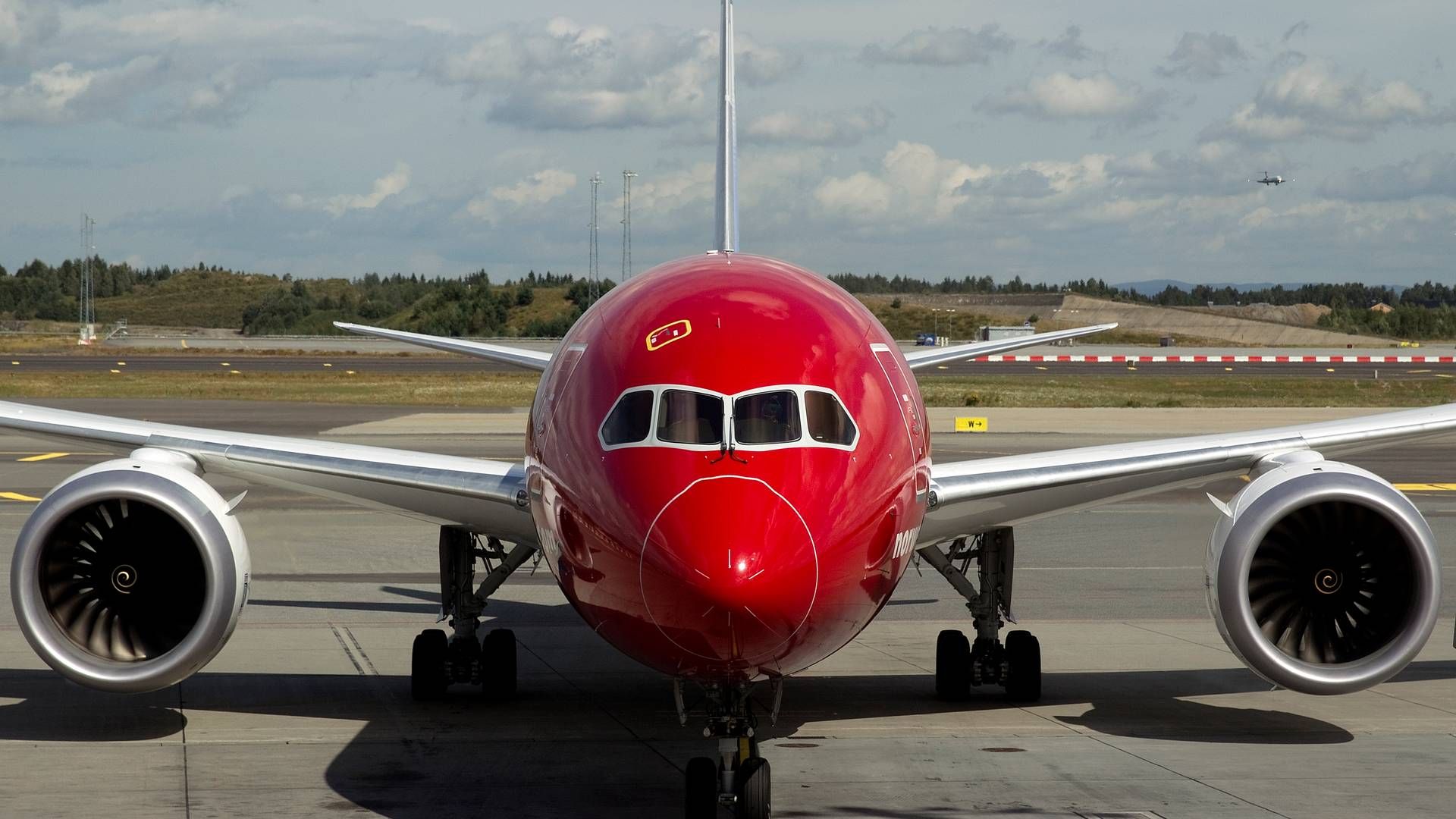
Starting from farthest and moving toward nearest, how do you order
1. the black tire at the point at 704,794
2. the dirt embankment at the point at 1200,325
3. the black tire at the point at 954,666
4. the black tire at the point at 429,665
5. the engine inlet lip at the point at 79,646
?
the dirt embankment at the point at 1200,325 < the black tire at the point at 954,666 < the black tire at the point at 429,665 < the engine inlet lip at the point at 79,646 < the black tire at the point at 704,794

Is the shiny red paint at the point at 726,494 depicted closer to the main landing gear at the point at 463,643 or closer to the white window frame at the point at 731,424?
the white window frame at the point at 731,424

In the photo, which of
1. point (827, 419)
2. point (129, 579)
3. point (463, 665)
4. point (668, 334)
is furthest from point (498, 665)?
point (827, 419)

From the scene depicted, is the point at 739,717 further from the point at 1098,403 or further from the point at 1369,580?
the point at 1098,403

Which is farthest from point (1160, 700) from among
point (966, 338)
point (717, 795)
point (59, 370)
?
point (966, 338)

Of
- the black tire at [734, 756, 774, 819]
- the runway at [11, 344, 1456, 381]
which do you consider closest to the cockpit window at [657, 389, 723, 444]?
the black tire at [734, 756, 774, 819]

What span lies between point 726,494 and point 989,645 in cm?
608

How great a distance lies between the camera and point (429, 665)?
1230 cm

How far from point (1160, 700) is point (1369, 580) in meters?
2.53

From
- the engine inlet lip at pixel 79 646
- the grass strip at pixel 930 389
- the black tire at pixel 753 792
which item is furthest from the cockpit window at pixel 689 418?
the grass strip at pixel 930 389

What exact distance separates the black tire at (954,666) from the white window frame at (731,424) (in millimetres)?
5004

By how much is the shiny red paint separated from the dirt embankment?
126 m

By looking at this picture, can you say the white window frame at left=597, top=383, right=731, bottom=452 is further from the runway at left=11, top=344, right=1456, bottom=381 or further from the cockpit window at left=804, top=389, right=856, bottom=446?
the runway at left=11, top=344, right=1456, bottom=381

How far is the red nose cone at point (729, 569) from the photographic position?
23.0 feet

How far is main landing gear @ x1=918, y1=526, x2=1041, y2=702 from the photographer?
1240cm
